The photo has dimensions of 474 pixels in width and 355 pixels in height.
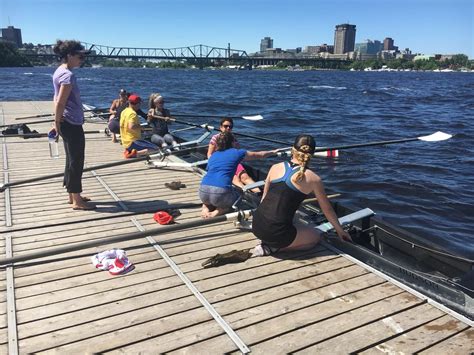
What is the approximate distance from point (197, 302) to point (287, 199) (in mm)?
1491

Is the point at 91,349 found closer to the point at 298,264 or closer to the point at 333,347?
the point at 333,347

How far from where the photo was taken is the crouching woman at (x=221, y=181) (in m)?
6.02

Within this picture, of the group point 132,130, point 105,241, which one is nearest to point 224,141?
point 105,241

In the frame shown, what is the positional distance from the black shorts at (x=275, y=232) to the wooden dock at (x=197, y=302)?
24 centimetres

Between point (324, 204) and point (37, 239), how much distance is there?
3817 millimetres

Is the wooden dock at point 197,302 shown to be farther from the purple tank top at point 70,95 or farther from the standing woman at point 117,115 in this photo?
the standing woman at point 117,115

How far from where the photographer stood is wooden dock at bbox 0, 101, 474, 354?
349 centimetres

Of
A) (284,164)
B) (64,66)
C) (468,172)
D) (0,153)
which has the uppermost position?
(64,66)

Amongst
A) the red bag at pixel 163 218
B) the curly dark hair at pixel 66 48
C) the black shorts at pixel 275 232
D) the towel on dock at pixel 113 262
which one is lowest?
the towel on dock at pixel 113 262

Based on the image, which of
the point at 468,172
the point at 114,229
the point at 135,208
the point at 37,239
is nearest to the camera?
the point at 37,239

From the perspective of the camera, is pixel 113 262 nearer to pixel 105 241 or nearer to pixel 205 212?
pixel 105 241

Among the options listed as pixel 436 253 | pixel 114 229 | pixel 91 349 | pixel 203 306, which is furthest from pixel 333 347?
pixel 114 229

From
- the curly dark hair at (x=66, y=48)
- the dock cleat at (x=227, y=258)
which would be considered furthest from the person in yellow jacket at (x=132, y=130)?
the dock cleat at (x=227, y=258)

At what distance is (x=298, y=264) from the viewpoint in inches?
191
